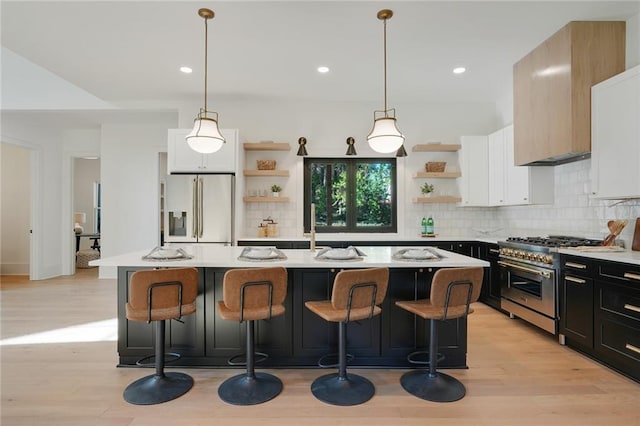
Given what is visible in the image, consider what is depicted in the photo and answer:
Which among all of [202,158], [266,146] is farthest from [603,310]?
[202,158]

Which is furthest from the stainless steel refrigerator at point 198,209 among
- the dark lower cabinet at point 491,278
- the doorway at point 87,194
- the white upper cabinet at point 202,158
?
the doorway at point 87,194

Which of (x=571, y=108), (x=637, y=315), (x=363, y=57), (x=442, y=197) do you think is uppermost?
(x=363, y=57)

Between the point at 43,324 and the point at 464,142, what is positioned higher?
the point at 464,142

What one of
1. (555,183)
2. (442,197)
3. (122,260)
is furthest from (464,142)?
(122,260)

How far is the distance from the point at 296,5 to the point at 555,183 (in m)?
3.57

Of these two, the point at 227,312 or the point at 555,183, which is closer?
the point at 227,312

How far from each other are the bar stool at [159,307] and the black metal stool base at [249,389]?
29cm

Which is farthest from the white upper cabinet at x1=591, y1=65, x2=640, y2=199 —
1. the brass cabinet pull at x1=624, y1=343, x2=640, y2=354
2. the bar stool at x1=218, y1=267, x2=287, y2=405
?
the bar stool at x1=218, y1=267, x2=287, y2=405

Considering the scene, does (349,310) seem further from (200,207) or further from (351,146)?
(351,146)

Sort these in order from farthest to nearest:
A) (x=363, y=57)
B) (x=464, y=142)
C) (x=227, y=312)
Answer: (x=464, y=142) → (x=363, y=57) → (x=227, y=312)

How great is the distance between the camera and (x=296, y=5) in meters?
2.91

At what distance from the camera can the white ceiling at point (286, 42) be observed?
9.76 ft

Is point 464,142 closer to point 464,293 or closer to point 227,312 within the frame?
point 464,293

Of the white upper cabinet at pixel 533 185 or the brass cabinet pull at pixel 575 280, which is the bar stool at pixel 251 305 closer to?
the brass cabinet pull at pixel 575 280
